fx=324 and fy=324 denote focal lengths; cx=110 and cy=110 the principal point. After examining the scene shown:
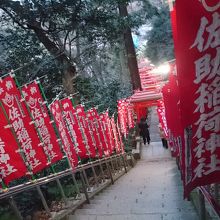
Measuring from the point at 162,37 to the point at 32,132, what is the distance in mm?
25307

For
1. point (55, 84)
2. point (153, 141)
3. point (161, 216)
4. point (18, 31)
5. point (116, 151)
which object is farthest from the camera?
point (153, 141)

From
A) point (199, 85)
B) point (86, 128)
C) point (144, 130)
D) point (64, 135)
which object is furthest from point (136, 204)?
point (144, 130)

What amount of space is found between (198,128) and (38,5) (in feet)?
28.3

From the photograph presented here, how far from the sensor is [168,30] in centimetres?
2938

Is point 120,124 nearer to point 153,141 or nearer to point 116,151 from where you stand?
point 116,151

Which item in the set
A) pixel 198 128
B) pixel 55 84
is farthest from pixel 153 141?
pixel 198 128

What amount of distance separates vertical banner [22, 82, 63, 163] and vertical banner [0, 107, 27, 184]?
103cm

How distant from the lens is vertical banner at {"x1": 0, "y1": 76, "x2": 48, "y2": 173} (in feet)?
19.3

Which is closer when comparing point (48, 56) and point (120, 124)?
point (48, 56)

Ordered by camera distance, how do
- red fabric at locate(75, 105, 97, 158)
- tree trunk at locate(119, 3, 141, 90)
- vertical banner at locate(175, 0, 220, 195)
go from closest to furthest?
vertical banner at locate(175, 0, 220, 195)
red fabric at locate(75, 105, 97, 158)
tree trunk at locate(119, 3, 141, 90)

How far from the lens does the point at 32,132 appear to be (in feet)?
21.1

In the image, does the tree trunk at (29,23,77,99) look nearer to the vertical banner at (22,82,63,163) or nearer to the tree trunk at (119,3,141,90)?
the vertical banner at (22,82,63,163)

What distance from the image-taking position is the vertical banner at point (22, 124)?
19.3ft

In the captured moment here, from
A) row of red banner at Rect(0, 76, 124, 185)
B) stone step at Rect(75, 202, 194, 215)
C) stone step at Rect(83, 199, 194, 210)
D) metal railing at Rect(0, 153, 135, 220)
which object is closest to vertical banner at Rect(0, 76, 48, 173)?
row of red banner at Rect(0, 76, 124, 185)
